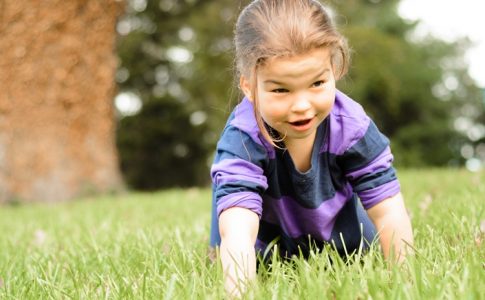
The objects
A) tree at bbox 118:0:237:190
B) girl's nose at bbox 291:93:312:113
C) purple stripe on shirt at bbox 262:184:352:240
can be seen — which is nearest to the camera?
girl's nose at bbox 291:93:312:113

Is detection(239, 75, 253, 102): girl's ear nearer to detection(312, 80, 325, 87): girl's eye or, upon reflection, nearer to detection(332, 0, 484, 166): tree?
detection(312, 80, 325, 87): girl's eye

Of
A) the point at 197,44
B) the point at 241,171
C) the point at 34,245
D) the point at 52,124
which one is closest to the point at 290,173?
the point at 241,171

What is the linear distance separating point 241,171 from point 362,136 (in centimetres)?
44

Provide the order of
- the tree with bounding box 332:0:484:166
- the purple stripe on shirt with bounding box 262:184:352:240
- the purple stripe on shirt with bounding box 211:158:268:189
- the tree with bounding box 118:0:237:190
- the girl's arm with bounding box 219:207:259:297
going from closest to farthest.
A: the girl's arm with bounding box 219:207:259:297
the purple stripe on shirt with bounding box 211:158:268:189
the purple stripe on shirt with bounding box 262:184:352:240
the tree with bounding box 118:0:237:190
the tree with bounding box 332:0:484:166

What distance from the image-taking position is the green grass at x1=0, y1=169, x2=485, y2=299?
4.74 ft

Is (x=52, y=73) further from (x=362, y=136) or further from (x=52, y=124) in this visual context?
(x=362, y=136)

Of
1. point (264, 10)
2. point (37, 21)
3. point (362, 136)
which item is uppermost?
point (37, 21)

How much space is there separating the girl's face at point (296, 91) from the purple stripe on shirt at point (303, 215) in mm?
329

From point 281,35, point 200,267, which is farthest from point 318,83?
point 200,267

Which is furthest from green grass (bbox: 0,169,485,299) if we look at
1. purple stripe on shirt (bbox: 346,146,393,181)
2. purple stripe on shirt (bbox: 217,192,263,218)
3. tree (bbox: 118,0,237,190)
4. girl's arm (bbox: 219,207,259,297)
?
tree (bbox: 118,0,237,190)

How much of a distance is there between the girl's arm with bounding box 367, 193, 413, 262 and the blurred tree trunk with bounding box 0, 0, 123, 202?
20.2 feet

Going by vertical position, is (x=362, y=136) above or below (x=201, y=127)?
above

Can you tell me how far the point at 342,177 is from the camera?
7.16 feet

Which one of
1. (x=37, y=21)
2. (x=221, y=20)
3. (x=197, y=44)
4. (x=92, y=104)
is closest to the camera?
(x=37, y=21)
